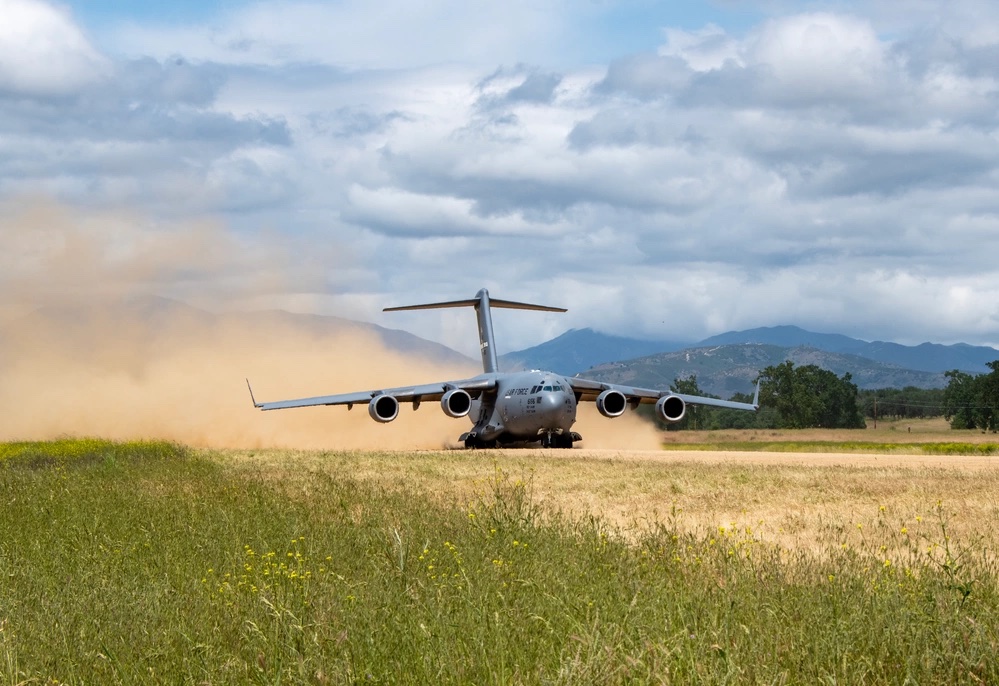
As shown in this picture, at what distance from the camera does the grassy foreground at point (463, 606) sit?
6.34 m

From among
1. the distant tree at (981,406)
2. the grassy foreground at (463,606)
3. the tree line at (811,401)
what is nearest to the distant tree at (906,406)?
the tree line at (811,401)

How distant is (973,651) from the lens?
6320mm

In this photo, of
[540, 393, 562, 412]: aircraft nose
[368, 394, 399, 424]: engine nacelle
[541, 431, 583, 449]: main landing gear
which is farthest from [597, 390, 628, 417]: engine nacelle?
[368, 394, 399, 424]: engine nacelle

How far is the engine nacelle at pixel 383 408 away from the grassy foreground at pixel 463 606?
27.0m

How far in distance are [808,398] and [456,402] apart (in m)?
88.1

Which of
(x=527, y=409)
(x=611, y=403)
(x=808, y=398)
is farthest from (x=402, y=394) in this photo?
(x=808, y=398)

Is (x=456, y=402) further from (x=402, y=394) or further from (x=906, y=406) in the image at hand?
(x=906, y=406)

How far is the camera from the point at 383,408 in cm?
4122

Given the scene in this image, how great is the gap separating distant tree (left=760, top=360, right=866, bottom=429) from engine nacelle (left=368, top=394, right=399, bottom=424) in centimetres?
8522

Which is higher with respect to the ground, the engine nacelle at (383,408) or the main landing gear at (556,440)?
the engine nacelle at (383,408)

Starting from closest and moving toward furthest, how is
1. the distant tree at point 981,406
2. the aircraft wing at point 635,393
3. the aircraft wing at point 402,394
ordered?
the aircraft wing at point 402,394, the aircraft wing at point 635,393, the distant tree at point 981,406

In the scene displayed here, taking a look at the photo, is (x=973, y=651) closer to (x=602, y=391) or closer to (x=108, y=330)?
(x=602, y=391)

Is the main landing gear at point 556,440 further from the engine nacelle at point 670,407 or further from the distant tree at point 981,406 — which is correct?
the distant tree at point 981,406

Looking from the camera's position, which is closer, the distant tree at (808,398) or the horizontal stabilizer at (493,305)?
the horizontal stabilizer at (493,305)
